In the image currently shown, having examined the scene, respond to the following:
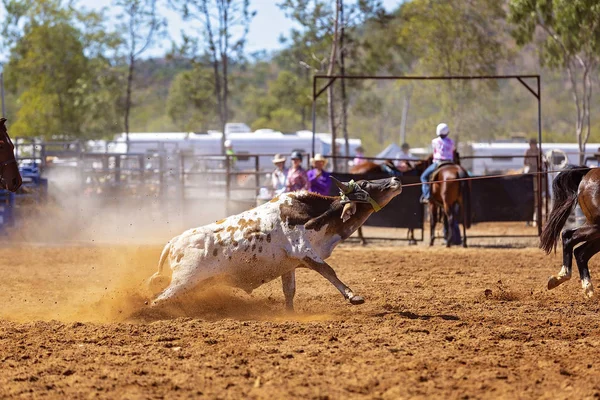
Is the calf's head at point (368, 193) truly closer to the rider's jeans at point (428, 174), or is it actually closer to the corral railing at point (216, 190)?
the corral railing at point (216, 190)

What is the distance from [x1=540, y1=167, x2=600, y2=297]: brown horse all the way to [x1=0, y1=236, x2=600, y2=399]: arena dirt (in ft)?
0.92

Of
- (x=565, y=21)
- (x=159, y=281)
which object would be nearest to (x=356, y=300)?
(x=159, y=281)

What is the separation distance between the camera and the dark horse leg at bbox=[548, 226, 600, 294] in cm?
907

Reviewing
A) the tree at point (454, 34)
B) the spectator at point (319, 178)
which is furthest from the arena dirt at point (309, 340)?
the tree at point (454, 34)

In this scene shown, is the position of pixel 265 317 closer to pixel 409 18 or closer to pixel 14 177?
pixel 14 177

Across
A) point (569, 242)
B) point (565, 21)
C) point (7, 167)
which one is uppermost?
point (565, 21)

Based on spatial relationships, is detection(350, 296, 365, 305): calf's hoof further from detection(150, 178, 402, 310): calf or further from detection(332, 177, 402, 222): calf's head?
detection(332, 177, 402, 222): calf's head

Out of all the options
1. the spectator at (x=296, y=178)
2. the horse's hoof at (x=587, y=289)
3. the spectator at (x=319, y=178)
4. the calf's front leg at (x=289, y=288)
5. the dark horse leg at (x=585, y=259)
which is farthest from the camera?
the spectator at (x=319, y=178)

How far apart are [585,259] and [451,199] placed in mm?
6583

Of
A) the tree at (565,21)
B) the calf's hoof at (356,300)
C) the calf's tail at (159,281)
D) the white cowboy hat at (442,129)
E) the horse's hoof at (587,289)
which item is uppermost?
the tree at (565,21)

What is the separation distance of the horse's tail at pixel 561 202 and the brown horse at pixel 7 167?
558 cm

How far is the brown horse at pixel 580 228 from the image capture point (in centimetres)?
912

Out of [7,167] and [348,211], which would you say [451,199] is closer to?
[348,211]

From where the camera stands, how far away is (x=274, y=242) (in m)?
8.00
